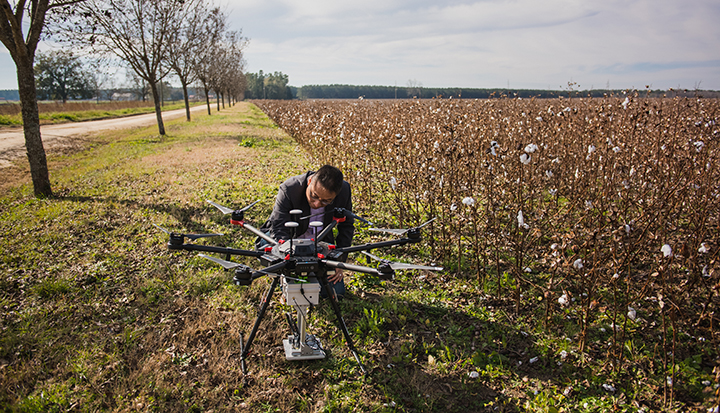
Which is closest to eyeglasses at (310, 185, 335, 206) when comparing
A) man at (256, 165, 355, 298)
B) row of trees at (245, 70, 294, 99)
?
man at (256, 165, 355, 298)

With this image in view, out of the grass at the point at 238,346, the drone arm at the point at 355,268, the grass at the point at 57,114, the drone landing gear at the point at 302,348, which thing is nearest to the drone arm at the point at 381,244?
the drone arm at the point at 355,268

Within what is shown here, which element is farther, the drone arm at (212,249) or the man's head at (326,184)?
the man's head at (326,184)

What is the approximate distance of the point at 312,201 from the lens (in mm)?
3250

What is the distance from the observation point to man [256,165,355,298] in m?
3.02

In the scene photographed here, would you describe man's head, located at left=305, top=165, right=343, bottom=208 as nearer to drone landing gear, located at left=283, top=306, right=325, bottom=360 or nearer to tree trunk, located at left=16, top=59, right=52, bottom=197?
drone landing gear, located at left=283, top=306, right=325, bottom=360

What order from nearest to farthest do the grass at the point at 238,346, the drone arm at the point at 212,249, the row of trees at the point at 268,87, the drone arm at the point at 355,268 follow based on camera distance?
1. the drone arm at the point at 355,268
2. the drone arm at the point at 212,249
3. the grass at the point at 238,346
4. the row of trees at the point at 268,87

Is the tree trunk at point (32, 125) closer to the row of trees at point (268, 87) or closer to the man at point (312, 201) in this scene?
the man at point (312, 201)

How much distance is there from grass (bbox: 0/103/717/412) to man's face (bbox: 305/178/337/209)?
1.28 m

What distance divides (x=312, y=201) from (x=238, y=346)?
1.50 metres

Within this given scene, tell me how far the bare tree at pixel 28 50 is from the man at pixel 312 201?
20.8 ft

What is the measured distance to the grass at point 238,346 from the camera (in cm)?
274

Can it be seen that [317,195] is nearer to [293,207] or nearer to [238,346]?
[293,207]

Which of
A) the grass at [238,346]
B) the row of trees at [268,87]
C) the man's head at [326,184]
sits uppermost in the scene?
the row of trees at [268,87]

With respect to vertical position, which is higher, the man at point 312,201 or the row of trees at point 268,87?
the row of trees at point 268,87
